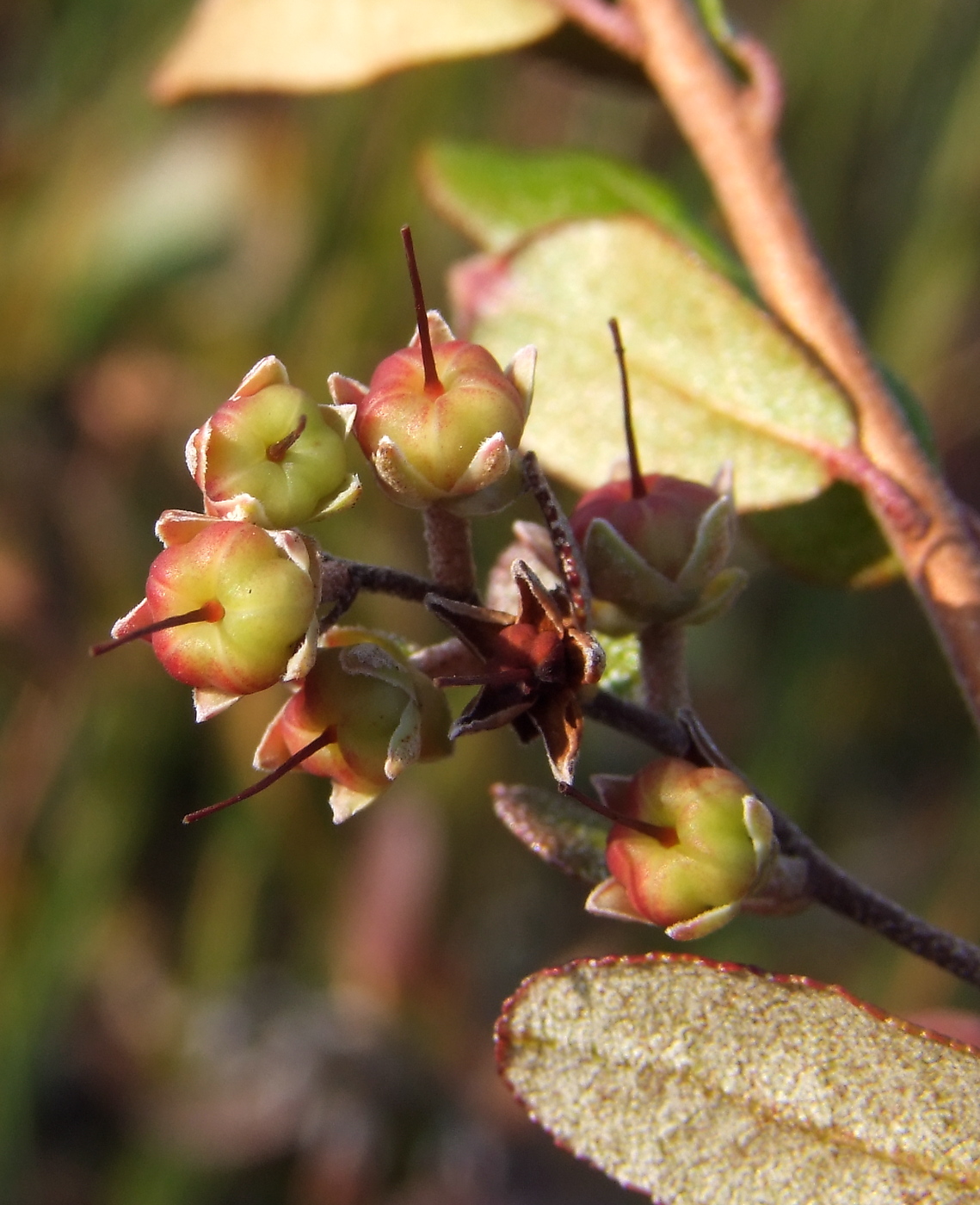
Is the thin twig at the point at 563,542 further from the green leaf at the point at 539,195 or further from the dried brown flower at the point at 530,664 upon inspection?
the green leaf at the point at 539,195

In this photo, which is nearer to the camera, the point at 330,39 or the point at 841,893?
the point at 841,893

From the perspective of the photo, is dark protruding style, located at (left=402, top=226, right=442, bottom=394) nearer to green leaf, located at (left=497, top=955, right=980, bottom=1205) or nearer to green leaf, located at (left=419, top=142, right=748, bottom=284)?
green leaf, located at (left=497, top=955, right=980, bottom=1205)

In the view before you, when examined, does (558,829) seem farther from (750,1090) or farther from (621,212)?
(621,212)

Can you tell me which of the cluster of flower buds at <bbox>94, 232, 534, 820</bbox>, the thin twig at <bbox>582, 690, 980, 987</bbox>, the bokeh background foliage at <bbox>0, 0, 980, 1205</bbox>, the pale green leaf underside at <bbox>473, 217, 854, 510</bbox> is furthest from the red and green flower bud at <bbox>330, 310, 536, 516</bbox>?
the bokeh background foliage at <bbox>0, 0, 980, 1205</bbox>

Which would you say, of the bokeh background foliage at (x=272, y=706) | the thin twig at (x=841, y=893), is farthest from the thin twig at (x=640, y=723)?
the bokeh background foliage at (x=272, y=706)

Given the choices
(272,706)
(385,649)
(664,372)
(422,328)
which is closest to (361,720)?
(385,649)

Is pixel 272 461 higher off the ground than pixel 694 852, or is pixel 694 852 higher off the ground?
pixel 272 461

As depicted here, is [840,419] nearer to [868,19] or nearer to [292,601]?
[292,601]
